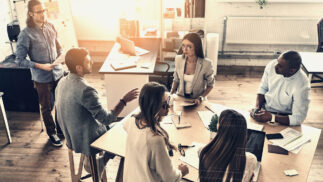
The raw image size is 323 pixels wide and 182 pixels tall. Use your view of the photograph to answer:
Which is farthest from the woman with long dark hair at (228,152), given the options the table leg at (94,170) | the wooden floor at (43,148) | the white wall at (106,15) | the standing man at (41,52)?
the white wall at (106,15)

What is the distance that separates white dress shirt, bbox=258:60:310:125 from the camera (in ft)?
9.11

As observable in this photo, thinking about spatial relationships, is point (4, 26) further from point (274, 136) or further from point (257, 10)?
point (274, 136)

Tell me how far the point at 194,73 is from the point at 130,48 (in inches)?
56.8

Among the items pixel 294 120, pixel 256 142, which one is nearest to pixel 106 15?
pixel 294 120

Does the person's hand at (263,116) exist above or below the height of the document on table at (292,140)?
above

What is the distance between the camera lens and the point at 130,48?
14.9 ft

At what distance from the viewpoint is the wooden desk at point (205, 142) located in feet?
7.11

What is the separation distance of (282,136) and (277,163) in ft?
1.17

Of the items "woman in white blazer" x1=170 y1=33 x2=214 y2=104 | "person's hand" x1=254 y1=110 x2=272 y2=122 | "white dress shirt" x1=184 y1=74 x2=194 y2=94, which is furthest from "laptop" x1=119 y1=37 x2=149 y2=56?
"person's hand" x1=254 y1=110 x2=272 y2=122

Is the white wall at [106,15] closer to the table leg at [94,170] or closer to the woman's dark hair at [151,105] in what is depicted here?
the table leg at [94,170]

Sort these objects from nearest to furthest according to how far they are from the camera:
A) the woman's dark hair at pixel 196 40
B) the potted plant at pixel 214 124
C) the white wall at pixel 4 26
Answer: the potted plant at pixel 214 124, the woman's dark hair at pixel 196 40, the white wall at pixel 4 26

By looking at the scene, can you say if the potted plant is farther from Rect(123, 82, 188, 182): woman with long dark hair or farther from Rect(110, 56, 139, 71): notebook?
Rect(110, 56, 139, 71): notebook

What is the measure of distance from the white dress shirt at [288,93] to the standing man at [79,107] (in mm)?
1526

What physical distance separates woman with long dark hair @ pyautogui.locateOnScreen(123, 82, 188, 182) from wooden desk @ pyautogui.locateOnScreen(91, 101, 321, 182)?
12.8 inches
